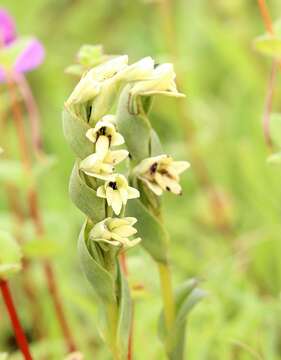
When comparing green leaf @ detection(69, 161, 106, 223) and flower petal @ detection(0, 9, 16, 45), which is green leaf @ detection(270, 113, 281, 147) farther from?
flower petal @ detection(0, 9, 16, 45)

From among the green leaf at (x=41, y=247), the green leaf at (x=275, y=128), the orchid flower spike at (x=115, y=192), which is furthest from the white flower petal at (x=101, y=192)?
the green leaf at (x=41, y=247)

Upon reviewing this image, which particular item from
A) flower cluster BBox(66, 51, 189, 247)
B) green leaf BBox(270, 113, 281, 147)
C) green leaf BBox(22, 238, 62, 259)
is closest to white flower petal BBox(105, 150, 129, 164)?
flower cluster BBox(66, 51, 189, 247)

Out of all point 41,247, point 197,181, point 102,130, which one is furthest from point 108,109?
point 197,181

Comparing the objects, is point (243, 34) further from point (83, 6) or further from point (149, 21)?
point (83, 6)

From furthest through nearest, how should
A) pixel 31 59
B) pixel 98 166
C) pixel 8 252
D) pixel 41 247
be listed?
pixel 31 59 → pixel 41 247 → pixel 8 252 → pixel 98 166

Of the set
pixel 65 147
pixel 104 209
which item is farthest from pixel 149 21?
pixel 104 209

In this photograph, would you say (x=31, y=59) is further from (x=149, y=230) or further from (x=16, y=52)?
(x=149, y=230)
